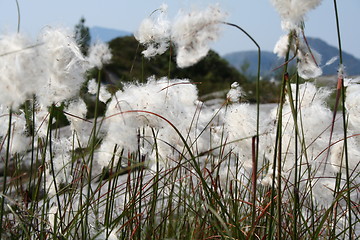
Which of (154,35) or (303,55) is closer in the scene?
(303,55)

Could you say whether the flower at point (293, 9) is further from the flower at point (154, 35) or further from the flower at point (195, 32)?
the flower at point (154, 35)

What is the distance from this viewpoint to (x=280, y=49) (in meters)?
1.10

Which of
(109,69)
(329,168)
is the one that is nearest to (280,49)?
(329,168)

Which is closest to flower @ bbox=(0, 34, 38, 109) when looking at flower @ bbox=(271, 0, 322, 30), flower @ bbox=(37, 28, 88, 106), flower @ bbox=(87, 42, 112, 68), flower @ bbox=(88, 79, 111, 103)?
flower @ bbox=(37, 28, 88, 106)

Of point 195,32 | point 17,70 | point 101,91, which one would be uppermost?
point 101,91

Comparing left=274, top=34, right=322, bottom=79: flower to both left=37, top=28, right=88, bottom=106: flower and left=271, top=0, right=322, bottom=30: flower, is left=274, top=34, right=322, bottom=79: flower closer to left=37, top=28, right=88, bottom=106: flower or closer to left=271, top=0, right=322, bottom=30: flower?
left=271, top=0, right=322, bottom=30: flower

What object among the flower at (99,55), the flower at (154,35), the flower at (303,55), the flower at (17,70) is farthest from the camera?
the flower at (154,35)

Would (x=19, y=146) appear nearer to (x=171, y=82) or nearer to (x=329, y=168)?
(x=171, y=82)

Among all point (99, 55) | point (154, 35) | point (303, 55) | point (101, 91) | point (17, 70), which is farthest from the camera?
point (101, 91)

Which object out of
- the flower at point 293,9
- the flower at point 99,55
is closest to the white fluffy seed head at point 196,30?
the flower at point 293,9

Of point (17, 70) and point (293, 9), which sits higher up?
point (293, 9)

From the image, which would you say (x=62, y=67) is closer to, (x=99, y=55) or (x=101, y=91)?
(x=99, y=55)

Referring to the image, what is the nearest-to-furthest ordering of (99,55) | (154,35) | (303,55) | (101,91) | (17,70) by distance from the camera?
(17,70) < (303,55) < (99,55) < (154,35) < (101,91)

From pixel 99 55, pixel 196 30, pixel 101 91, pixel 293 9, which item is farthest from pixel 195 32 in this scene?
pixel 101 91
